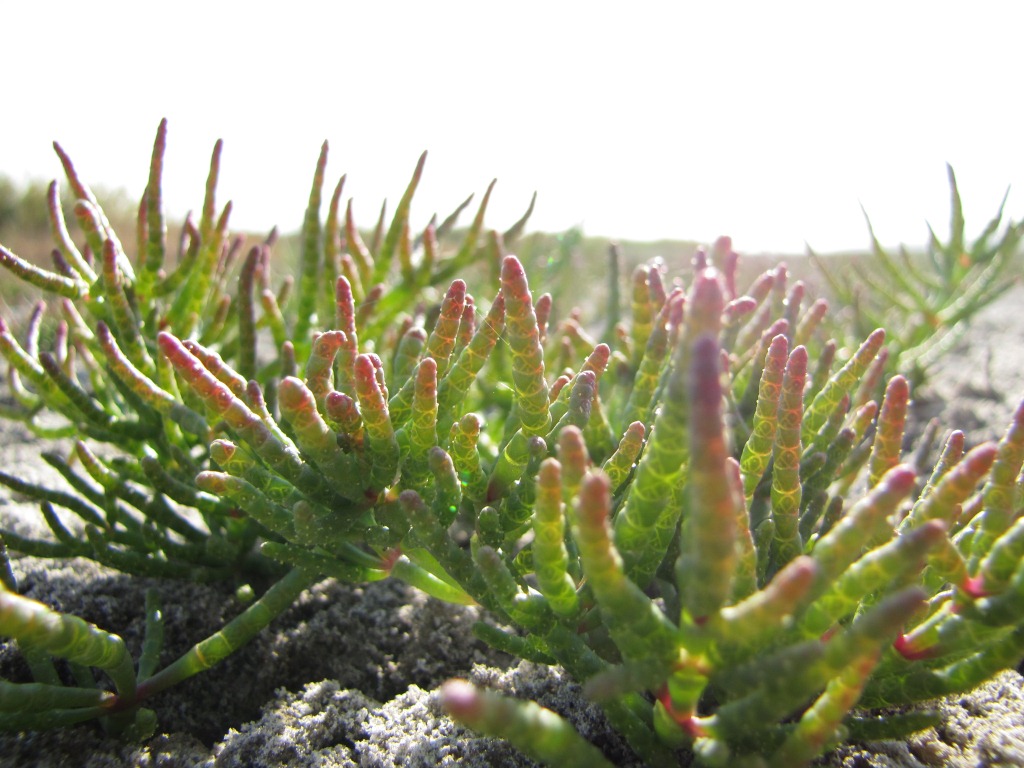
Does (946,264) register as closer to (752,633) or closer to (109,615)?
(752,633)

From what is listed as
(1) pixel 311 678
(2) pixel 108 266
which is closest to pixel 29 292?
(2) pixel 108 266

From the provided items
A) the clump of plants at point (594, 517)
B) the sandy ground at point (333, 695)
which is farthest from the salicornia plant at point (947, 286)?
the sandy ground at point (333, 695)

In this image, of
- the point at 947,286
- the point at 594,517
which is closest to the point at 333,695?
the point at 594,517

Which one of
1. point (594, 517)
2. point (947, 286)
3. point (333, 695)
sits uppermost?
point (947, 286)

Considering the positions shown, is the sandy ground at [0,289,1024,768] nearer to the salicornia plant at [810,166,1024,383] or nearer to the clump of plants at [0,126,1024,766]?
the clump of plants at [0,126,1024,766]

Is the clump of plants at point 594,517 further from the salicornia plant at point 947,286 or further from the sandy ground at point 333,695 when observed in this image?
the salicornia plant at point 947,286

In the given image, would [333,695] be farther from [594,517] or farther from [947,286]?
[947,286]

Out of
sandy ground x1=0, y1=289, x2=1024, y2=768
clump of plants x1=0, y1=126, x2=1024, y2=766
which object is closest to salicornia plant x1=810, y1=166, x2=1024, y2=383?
clump of plants x1=0, y1=126, x2=1024, y2=766
